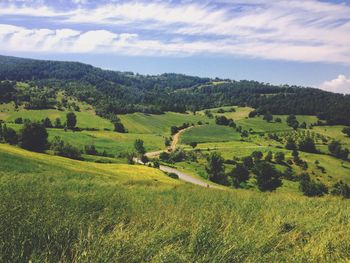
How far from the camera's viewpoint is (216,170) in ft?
438

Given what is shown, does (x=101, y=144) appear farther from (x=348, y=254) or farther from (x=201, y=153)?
(x=348, y=254)

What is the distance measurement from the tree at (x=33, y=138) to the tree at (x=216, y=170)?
57.9m

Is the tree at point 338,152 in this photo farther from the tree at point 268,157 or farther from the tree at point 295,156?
the tree at point 268,157

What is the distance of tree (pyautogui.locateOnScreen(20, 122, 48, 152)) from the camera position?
331 ft

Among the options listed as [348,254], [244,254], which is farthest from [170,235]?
[348,254]

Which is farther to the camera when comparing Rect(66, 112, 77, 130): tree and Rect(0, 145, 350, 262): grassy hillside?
Rect(66, 112, 77, 130): tree

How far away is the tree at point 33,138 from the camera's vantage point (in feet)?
331

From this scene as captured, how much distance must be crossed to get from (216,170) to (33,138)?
6403cm

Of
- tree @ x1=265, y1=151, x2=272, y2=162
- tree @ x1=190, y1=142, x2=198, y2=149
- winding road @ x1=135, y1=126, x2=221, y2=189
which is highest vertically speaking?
tree @ x1=265, y1=151, x2=272, y2=162

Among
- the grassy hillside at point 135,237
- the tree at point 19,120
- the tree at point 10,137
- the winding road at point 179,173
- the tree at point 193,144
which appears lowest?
the winding road at point 179,173

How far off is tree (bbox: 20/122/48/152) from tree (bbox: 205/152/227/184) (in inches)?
2278

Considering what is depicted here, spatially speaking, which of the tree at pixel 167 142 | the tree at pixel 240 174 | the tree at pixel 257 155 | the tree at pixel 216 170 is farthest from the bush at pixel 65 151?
the tree at pixel 167 142

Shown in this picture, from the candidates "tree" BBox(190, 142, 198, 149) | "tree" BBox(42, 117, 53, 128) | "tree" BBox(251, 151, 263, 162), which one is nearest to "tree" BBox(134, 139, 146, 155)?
"tree" BBox(190, 142, 198, 149)

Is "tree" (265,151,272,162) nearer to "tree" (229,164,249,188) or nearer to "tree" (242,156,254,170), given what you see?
"tree" (242,156,254,170)
